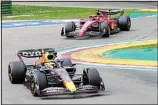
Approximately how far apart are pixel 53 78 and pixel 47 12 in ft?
82.0

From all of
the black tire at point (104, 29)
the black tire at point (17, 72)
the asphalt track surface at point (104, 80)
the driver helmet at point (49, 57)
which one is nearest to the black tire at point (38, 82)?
the asphalt track surface at point (104, 80)

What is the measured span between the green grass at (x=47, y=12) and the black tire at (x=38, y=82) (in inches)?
834

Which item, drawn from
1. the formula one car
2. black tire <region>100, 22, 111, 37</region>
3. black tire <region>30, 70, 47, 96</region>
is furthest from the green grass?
black tire <region>30, 70, 47, 96</region>

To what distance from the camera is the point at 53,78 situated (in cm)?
1219

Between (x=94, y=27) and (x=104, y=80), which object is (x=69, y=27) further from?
(x=104, y=80)

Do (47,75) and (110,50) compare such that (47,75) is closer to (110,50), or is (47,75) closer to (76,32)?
(110,50)

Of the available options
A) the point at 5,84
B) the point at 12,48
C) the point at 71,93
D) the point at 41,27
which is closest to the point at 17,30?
the point at 41,27

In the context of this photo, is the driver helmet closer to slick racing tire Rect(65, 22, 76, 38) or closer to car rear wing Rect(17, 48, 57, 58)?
car rear wing Rect(17, 48, 57, 58)

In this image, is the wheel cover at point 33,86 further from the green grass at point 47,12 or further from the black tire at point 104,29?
the green grass at point 47,12

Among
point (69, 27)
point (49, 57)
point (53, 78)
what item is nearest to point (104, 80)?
point (49, 57)

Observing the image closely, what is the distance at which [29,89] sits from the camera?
12.6 metres

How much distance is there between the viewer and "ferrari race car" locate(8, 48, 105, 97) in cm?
1167

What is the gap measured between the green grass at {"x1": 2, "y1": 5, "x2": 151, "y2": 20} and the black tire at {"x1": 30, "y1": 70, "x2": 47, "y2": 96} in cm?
2119

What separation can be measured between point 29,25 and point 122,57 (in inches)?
477
